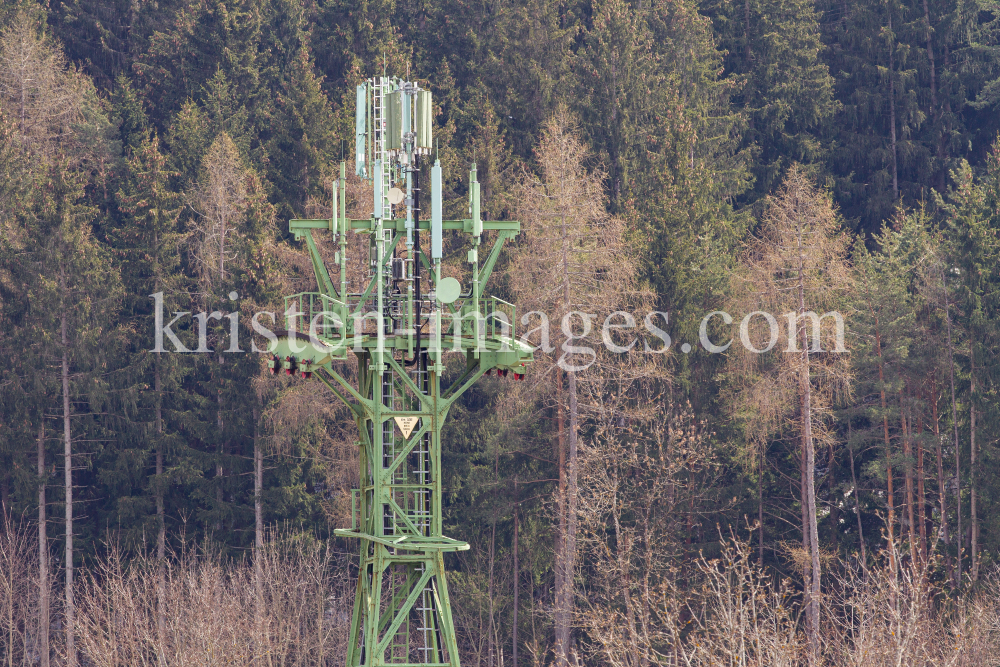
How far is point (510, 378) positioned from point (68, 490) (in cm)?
1622

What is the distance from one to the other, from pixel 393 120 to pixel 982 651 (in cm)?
2262

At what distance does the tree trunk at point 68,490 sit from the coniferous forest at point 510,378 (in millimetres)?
203

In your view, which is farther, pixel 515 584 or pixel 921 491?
pixel 515 584

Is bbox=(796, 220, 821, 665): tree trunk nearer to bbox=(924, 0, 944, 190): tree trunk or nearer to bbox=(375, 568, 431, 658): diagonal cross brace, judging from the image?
bbox=(375, 568, 431, 658): diagonal cross brace

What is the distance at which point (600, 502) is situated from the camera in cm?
4919

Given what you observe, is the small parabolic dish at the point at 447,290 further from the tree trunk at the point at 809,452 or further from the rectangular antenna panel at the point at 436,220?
the tree trunk at the point at 809,452

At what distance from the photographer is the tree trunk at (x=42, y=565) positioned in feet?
174

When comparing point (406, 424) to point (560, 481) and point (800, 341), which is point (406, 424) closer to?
point (800, 341)

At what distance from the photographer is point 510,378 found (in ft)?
176

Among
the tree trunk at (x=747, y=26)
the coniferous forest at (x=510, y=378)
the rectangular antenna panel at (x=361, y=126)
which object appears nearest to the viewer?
the rectangular antenna panel at (x=361, y=126)

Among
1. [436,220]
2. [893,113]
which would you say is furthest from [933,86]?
[436,220]

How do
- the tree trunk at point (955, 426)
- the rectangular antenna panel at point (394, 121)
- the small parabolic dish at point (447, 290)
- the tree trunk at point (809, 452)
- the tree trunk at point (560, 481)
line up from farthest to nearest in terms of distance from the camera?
1. the tree trunk at point (955, 426)
2. the tree trunk at point (560, 481)
3. the tree trunk at point (809, 452)
4. the rectangular antenna panel at point (394, 121)
5. the small parabolic dish at point (447, 290)

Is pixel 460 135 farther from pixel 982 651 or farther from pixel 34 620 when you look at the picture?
pixel 982 651

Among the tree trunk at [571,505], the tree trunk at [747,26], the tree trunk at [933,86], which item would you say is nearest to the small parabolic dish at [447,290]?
the tree trunk at [571,505]
